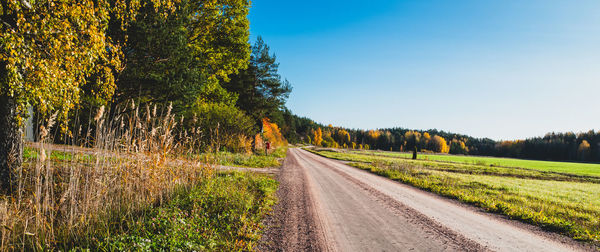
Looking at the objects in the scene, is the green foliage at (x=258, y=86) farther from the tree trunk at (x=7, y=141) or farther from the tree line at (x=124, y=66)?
the tree trunk at (x=7, y=141)

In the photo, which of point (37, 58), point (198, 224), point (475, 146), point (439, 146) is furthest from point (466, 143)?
point (37, 58)

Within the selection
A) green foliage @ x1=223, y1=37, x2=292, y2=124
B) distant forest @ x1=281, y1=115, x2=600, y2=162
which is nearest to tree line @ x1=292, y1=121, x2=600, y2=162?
distant forest @ x1=281, y1=115, x2=600, y2=162

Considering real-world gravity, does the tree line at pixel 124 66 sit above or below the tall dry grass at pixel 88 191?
above

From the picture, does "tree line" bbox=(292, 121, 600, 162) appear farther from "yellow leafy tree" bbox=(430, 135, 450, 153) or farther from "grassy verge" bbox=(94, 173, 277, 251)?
"grassy verge" bbox=(94, 173, 277, 251)

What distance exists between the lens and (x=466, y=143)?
167125 millimetres

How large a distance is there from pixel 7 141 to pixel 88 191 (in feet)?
11.2

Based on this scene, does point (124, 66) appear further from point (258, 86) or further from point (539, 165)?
point (539, 165)

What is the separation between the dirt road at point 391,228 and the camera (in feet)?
15.2

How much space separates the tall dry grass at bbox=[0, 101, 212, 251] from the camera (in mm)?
3629

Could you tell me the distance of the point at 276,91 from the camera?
3250cm

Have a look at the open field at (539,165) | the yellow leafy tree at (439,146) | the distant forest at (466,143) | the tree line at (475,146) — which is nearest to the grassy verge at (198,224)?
the open field at (539,165)

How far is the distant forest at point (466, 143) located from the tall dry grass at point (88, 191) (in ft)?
258

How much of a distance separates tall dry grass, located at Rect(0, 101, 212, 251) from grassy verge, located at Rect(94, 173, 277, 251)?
0.37 metres

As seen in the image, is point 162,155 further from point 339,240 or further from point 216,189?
point 339,240
